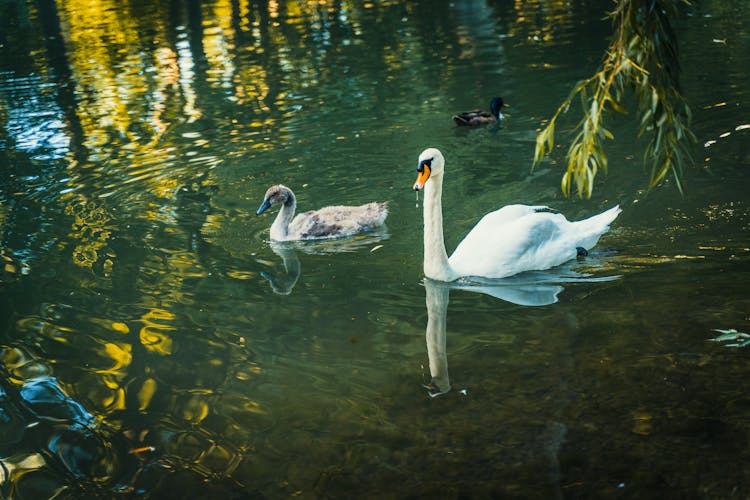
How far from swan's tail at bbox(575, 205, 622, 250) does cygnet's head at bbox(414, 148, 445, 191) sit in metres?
1.69

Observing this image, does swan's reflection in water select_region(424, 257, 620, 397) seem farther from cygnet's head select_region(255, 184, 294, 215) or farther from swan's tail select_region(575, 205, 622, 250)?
cygnet's head select_region(255, 184, 294, 215)

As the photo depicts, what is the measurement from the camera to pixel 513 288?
8445 millimetres

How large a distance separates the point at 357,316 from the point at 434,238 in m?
1.19

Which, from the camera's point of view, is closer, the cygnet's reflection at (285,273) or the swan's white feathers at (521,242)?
the swan's white feathers at (521,242)

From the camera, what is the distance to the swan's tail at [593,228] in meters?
→ 9.02

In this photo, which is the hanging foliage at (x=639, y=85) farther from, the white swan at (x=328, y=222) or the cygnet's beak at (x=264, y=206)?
the cygnet's beak at (x=264, y=206)

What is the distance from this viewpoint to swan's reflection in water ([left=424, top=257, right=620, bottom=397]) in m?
7.75

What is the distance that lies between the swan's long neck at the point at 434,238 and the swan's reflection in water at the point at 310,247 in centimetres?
149

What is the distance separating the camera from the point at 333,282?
9000 mm

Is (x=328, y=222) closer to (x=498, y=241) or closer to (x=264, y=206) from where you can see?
(x=264, y=206)

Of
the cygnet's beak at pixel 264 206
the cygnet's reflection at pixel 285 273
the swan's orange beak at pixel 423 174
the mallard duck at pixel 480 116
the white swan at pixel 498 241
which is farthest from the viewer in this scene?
the mallard duck at pixel 480 116

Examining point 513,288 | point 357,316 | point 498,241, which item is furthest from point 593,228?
point 357,316

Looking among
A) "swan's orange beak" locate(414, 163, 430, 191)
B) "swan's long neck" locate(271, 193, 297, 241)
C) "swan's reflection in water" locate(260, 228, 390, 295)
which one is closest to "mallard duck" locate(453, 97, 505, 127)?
"swan's reflection in water" locate(260, 228, 390, 295)

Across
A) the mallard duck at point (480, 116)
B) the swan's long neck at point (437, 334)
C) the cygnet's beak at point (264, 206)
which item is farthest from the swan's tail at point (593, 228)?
the mallard duck at point (480, 116)
